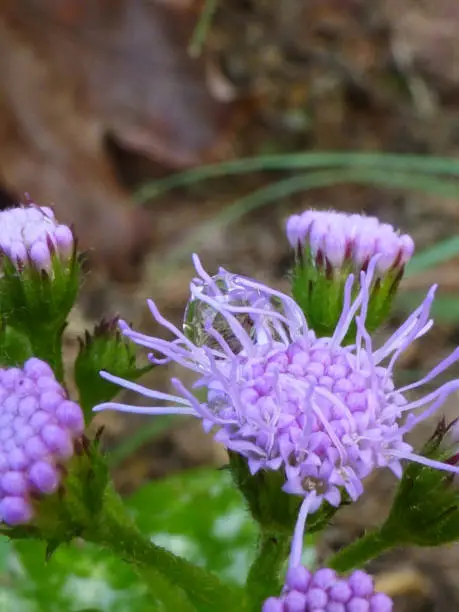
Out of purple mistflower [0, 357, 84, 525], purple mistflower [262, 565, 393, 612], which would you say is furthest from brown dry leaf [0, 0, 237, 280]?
purple mistflower [262, 565, 393, 612]

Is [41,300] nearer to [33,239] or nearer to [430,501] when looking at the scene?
[33,239]

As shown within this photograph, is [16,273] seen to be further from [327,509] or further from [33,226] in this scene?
[327,509]

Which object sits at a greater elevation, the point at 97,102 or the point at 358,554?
the point at 97,102

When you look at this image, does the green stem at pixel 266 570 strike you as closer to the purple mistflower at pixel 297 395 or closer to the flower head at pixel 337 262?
the purple mistflower at pixel 297 395

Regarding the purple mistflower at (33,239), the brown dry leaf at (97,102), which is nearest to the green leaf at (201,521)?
the purple mistflower at (33,239)

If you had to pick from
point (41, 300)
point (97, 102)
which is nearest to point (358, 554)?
point (41, 300)

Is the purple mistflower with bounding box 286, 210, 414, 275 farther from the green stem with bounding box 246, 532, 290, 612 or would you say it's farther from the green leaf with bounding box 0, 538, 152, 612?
the green leaf with bounding box 0, 538, 152, 612
